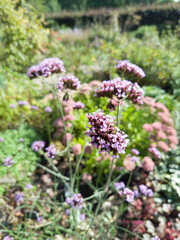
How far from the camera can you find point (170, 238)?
168 centimetres

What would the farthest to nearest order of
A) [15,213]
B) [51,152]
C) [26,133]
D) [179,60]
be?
[179,60] < [26,133] < [15,213] < [51,152]

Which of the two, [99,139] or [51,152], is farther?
[51,152]

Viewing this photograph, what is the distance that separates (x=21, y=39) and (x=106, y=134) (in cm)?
389

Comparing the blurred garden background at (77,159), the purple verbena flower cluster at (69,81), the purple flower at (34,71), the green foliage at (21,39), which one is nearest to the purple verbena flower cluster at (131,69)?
the blurred garden background at (77,159)

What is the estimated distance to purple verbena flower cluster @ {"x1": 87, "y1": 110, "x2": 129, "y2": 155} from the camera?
0.75 metres

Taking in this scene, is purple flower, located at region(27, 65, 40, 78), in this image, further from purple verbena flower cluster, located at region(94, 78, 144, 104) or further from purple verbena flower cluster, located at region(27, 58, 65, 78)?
purple verbena flower cluster, located at region(94, 78, 144, 104)

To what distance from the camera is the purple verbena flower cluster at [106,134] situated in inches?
29.4

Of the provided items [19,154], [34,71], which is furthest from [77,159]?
[34,71]

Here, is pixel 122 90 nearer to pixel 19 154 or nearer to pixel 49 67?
pixel 49 67

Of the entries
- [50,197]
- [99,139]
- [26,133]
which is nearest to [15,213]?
[50,197]

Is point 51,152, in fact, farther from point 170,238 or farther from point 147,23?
point 147,23

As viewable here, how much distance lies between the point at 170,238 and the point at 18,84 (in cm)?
336

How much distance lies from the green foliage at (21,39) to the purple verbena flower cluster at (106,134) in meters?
3.26

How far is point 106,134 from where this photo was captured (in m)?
0.77
